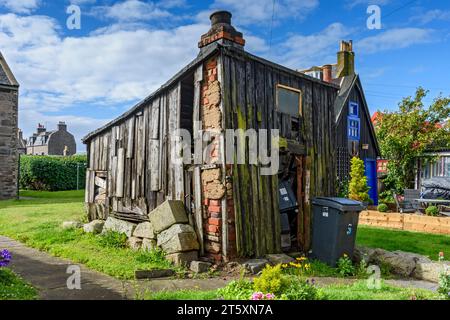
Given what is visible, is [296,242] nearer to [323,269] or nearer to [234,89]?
[323,269]

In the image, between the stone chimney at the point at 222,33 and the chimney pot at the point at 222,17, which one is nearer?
the stone chimney at the point at 222,33

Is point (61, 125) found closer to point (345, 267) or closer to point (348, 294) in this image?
point (345, 267)

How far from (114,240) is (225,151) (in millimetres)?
3504

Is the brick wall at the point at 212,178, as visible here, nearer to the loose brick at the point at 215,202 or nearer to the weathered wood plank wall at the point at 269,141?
the loose brick at the point at 215,202

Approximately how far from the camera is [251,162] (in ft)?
23.0

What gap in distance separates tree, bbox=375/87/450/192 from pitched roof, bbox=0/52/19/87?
69.5 feet

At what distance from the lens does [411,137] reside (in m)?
18.5

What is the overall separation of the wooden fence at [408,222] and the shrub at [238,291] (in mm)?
8665

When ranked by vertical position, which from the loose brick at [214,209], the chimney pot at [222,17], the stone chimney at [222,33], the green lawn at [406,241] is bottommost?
the green lawn at [406,241]

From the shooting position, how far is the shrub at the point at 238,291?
14.0 ft

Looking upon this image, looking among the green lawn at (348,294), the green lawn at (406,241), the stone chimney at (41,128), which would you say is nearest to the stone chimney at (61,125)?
the stone chimney at (41,128)

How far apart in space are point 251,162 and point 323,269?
2.38 metres

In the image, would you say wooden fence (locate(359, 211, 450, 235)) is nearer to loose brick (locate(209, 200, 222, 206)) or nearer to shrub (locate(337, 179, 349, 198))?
shrub (locate(337, 179, 349, 198))

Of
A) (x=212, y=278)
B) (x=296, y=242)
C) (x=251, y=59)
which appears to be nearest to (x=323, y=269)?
(x=296, y=242)
